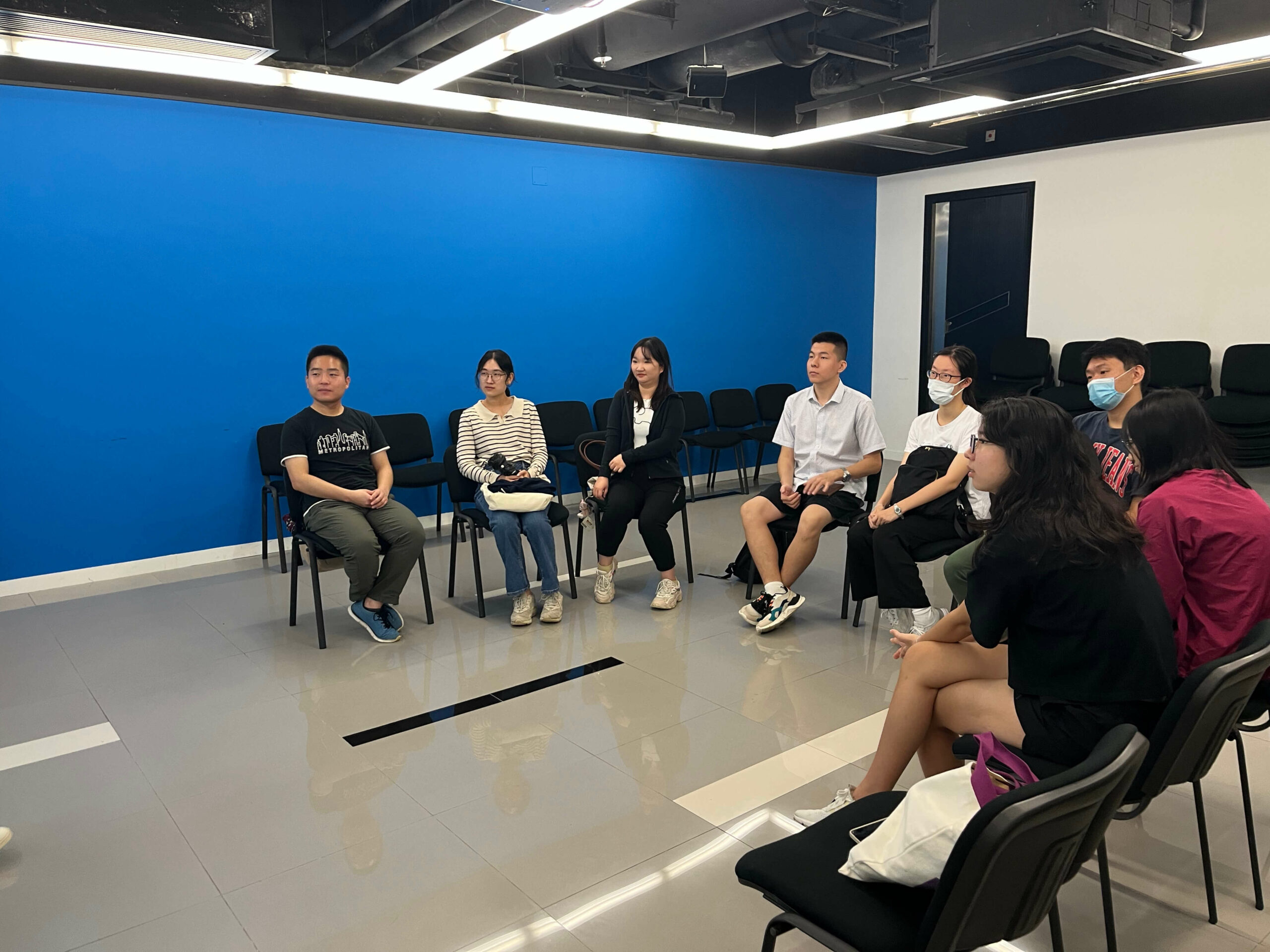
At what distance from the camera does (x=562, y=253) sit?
22.1ft

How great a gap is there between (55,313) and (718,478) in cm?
495

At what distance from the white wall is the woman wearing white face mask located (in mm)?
4000

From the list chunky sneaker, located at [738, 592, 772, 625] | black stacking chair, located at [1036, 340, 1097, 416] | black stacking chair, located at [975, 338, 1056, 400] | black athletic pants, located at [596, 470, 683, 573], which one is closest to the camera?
chunky sneaker, located at [738, 592, 772, 625]

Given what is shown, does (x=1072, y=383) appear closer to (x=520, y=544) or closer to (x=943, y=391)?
(x=943, y=391)

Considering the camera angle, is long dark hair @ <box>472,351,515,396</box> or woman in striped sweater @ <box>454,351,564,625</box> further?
long dark hair @ <box>472,351,515,396</box>

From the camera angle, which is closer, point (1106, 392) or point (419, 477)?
point (1106, 392)

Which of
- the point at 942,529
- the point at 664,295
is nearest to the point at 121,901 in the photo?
the point at 942,529

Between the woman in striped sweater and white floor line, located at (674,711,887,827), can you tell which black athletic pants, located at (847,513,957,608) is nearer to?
white floor line, located at (674,711,887,827)

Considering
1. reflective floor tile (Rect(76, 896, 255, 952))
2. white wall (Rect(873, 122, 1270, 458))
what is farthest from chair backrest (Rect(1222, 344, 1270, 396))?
reflective floor tile (Rect(76, 896, 255, 952))

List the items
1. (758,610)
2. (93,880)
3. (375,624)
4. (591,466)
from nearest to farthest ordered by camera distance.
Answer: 1. (93,880)
2. (375,624)
3. (758,610)
4. (591,466)

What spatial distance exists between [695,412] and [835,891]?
5983 millimetres

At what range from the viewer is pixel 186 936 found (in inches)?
83.7

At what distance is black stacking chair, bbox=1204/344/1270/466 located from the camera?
6289mm

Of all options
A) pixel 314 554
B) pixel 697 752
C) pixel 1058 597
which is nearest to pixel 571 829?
pixel 697 752
